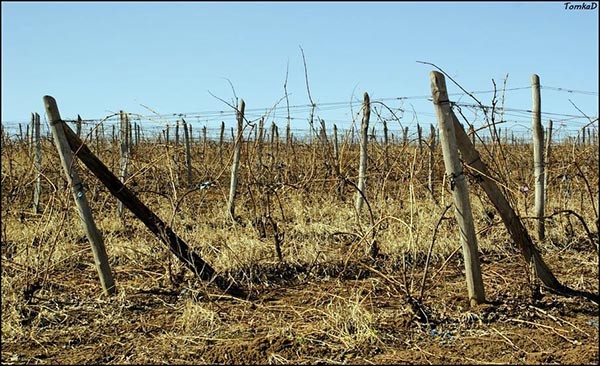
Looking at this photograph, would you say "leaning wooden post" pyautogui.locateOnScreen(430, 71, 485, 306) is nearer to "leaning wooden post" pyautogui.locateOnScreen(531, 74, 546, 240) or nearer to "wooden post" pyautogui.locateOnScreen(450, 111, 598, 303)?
"wooden post" pyautogui.locateOnScreen(450, 111, 598, 303)

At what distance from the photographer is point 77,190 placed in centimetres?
444

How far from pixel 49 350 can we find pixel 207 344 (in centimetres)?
96

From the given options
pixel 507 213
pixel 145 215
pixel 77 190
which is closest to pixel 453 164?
pixel 507 213

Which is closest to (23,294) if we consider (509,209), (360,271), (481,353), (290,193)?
(360,271)

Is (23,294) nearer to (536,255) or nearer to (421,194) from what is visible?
(536,255)

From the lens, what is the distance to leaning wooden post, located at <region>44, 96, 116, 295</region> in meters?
4.36

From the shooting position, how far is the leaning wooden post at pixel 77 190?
436 cm

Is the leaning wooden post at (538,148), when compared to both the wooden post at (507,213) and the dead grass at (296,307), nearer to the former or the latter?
the dead grass at (296,307)

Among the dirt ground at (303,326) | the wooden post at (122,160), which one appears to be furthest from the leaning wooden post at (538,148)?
the wooden post at (122,160)

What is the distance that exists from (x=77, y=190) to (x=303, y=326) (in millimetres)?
1972

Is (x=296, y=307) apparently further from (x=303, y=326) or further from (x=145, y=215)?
(x=145, y=215)

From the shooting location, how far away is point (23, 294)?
4301 millimetres

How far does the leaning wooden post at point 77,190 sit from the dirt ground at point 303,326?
157 millimetres

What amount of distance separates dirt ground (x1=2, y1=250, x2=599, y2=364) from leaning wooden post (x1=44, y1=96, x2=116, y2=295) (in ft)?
0.52
